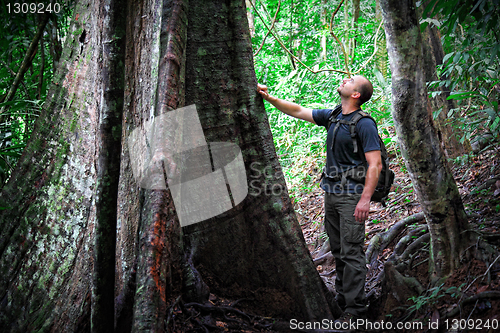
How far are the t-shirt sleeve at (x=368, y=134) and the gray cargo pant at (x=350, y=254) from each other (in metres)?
0.47

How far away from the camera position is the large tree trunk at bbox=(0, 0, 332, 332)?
2.31 metres

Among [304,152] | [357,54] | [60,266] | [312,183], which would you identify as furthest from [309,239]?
[357,54]

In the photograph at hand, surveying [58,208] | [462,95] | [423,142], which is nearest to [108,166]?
[58,208]

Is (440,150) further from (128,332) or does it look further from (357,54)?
(357,54)

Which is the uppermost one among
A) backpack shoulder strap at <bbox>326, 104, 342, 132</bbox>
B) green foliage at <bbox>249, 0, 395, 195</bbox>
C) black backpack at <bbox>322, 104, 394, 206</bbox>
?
green foliage at <bbox>249, 0, 395, 195</bbox>

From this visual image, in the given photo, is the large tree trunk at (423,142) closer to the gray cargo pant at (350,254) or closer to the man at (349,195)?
the man at (349,195)

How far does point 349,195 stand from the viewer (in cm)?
339

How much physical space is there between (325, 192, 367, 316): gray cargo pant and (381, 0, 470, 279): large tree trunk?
2.01 ft

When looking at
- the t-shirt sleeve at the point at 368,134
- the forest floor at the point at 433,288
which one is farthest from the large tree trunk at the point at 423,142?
the t-shirt sleeve at the point at 368,134

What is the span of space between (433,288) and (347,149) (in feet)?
4.49

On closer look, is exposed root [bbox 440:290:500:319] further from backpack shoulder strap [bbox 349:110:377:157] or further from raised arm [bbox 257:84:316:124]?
raised arm [bbox 257:84:316:124]

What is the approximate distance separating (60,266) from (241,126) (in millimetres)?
1742

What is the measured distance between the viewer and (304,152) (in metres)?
8.12

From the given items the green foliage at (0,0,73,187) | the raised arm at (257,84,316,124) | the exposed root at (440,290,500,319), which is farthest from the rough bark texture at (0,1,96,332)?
the exposed root at (440,290,500,319)
